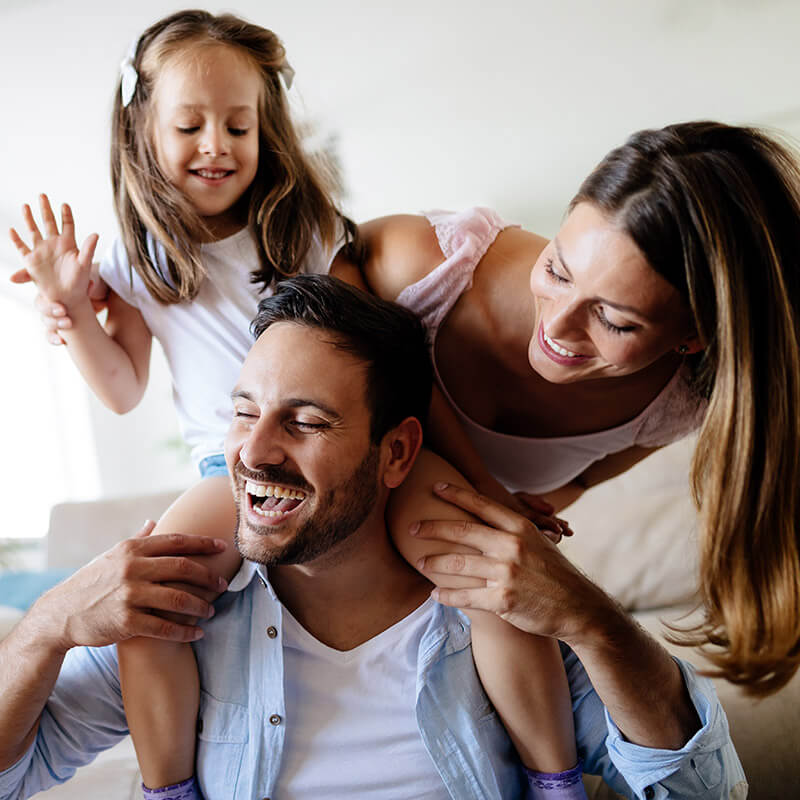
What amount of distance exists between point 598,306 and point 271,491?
568mm

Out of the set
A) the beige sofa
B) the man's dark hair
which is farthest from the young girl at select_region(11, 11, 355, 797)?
the beige sofa

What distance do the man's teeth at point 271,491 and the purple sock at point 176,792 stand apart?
49cm

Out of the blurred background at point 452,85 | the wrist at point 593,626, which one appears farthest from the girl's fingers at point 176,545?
the blurred background at point 452,85

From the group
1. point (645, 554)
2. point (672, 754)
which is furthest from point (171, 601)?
point (645, 554)

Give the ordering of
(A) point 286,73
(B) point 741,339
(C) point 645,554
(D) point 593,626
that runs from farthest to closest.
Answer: (C) point 645,554 → (A) point 286,73 → (D) point 593,626 → (B) point 741,339

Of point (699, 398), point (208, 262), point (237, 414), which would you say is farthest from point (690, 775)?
point (208, 262)

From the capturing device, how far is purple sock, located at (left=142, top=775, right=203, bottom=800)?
1.38m

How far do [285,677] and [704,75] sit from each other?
4005 mm

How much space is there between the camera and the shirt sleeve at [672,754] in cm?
137

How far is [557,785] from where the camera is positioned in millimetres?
1398

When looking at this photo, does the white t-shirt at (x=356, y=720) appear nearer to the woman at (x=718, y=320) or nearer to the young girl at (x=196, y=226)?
the woman at (x=718, y=320)

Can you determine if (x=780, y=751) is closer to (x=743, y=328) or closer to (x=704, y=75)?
(x=743, y=328)

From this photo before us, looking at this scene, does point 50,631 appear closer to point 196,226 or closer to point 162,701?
point 162,701

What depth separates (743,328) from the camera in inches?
47.3
